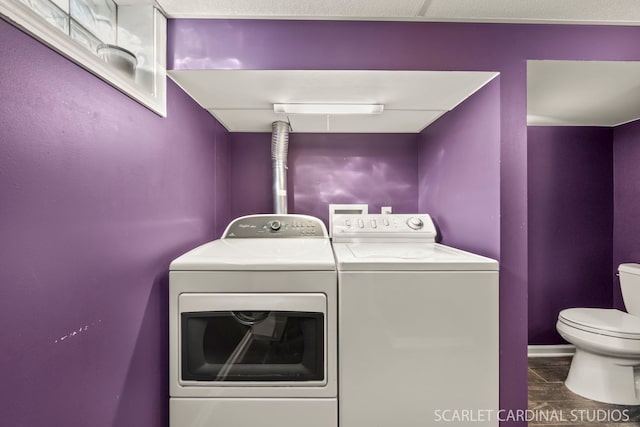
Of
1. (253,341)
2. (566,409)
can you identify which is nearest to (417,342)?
(253,341)

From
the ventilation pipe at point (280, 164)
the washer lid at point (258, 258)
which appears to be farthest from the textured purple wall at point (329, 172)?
the washer lid at point (258, 258)

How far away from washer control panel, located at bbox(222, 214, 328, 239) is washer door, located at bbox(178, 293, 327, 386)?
670 mm

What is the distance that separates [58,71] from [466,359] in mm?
1474

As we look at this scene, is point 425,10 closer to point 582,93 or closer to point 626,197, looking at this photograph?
point 582,93

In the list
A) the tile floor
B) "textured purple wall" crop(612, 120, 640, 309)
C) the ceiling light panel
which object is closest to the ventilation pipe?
the ceiling light panel

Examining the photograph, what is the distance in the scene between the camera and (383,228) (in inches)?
63.8

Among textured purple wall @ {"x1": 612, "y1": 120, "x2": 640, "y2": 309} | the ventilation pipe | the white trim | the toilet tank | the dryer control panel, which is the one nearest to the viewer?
the white trim

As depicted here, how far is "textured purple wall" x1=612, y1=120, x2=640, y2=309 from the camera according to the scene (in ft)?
6.95

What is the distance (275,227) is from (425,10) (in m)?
1.25

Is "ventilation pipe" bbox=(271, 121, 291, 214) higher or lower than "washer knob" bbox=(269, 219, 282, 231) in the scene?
higher

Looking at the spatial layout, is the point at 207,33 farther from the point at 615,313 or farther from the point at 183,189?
the point at 615,313

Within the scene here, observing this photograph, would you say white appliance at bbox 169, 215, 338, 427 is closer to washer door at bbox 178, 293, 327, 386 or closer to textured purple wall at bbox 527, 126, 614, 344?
washer door at bbox 178, 293, 327, 386

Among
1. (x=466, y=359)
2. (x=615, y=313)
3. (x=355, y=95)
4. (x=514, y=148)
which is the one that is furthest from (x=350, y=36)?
(x=615, y=313)

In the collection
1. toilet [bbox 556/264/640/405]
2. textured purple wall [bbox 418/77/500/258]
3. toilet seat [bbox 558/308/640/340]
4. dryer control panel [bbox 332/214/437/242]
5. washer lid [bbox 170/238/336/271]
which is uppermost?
textured purple wall [bbox 418/77/500/258]
